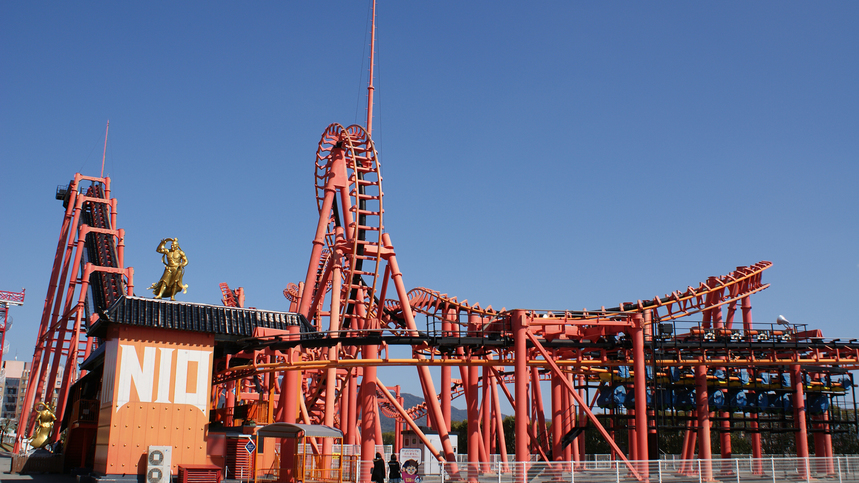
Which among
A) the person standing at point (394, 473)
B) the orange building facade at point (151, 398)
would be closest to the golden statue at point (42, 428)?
the orange building facade at point (151, 398)

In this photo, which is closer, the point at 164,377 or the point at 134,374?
the point at 134,374

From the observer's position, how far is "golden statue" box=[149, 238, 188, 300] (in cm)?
2738

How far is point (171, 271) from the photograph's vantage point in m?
27.7

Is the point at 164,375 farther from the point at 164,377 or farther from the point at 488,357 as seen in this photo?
the point at 488,357

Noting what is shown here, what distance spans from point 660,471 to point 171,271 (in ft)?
59.8

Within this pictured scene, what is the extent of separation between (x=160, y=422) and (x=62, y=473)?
8608mm

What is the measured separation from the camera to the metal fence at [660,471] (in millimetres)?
22641

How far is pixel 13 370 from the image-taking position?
16200cm

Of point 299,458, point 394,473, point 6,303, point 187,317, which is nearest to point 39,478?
point 187,317

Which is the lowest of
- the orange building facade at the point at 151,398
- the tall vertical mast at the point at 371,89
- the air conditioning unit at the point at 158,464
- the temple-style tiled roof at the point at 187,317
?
the air conditioning unit at the point at 158,464

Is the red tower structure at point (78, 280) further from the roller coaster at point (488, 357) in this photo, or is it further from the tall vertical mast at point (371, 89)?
the tall vertical mast at point (371, 89)

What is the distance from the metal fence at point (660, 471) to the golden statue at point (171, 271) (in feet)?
32.7

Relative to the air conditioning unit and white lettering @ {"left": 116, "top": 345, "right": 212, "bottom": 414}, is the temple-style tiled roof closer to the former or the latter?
white lettering @ {"left": 116, "top": 345, "right": 212, "bottom": 414}

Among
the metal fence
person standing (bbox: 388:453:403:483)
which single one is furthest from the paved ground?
person standing (bbox: 388:453:403:483)
